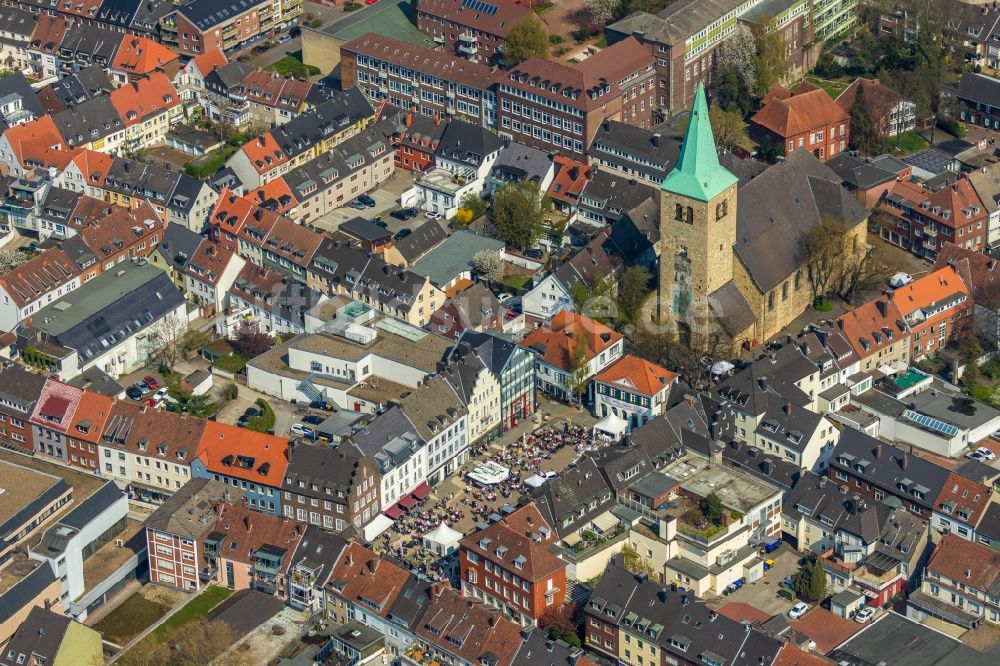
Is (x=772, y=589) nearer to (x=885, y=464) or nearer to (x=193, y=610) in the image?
(x=885, y=464)

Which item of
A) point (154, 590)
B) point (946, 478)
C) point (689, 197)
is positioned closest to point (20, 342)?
point (154, 590)

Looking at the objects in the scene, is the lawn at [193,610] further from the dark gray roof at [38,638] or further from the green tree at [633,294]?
the green tree at [633,294]

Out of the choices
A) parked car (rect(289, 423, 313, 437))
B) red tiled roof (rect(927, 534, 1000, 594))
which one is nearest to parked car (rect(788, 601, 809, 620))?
red tiled roof (rect(927, 534, 1000, 594))

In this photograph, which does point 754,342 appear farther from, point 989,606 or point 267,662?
point 267,662

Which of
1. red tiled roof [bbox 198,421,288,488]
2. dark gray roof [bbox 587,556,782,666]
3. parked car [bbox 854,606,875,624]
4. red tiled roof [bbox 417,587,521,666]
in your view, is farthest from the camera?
red tiled roof [bbox 198,421,288,488]

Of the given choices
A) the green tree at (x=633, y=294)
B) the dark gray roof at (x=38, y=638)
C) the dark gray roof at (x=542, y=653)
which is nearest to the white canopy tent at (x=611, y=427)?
the green tree at (x=633, y=294)

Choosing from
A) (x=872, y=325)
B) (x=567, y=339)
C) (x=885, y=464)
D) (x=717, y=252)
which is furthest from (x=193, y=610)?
(x=872, y=325)

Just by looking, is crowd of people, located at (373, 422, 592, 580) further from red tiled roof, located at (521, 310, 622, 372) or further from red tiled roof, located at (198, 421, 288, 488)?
red tiled roof, located at (198, 421, 288, 488)
